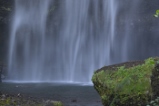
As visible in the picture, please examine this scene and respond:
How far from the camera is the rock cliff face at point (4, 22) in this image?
23.6 meters

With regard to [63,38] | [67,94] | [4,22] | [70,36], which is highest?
[4,22]

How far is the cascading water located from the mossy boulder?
16942 millimetres

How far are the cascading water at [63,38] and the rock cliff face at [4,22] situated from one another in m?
0.49

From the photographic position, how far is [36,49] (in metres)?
25.4

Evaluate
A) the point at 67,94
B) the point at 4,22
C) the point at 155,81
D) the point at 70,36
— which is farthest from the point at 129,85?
the point at 4,22

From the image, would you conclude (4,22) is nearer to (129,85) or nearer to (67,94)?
(67,94)

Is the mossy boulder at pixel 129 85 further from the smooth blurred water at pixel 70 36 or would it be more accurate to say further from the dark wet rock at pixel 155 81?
the smooth blurred water at pixel 70 36

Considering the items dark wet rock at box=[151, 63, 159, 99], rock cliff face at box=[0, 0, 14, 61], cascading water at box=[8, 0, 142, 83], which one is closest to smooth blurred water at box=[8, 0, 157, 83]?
cascading water at box=[8, 0, 142, 83]

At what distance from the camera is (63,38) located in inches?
985

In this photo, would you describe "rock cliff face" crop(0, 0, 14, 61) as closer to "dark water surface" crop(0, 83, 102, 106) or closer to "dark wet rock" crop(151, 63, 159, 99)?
"dark water surface" crop(0, 83, 102, 106)

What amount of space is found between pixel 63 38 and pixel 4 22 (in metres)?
4.69

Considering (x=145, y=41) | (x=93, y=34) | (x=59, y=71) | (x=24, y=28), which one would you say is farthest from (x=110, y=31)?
(x=24, y=28)

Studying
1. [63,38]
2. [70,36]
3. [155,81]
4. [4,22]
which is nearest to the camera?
[155,81]

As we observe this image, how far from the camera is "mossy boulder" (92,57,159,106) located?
588 centimetres
